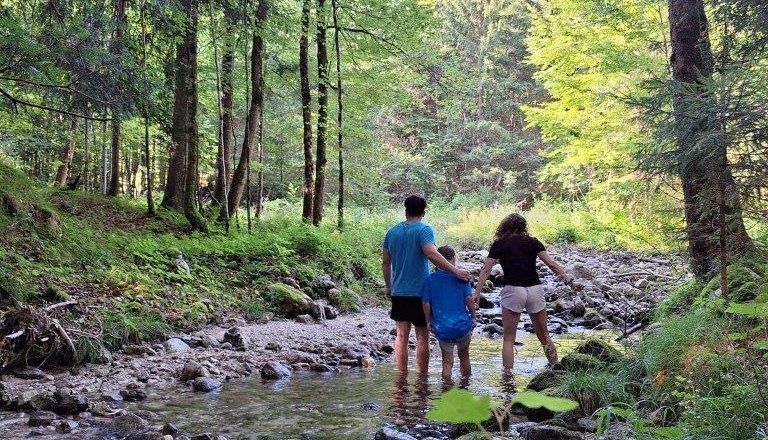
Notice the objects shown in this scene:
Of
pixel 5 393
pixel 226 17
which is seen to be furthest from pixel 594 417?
pixel 226 17

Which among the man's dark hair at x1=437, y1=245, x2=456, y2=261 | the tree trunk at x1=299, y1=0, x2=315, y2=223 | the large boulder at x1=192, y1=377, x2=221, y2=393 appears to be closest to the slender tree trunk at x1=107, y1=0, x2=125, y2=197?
the large boulder at x1=192, y1=377, x2=221, y2=393

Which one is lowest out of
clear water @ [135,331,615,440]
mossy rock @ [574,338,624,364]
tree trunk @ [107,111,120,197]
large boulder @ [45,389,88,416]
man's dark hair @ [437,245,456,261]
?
clear water @ [135,331,615,440]

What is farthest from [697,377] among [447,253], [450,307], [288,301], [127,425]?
[288,301]

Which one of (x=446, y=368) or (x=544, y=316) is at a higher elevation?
(x=544, y=316)

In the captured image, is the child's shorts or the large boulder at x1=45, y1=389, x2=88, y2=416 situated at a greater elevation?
the child's shorts

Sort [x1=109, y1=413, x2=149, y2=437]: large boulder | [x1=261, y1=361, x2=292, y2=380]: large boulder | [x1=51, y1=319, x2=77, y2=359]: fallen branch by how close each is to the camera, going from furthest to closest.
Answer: [x1=261, y1=361, x2=292, y2=380]: large boulder, [x1=51, y1=319, x2=77, y2=359]: fallen branch, [x1=109, y1=413, x2=149, y2=437]: large boulder

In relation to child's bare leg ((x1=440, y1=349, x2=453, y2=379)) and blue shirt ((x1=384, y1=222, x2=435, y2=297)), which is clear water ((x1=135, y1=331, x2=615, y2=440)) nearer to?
child's bare leg ((x1=440, y1=349, x2=453, y2=379))

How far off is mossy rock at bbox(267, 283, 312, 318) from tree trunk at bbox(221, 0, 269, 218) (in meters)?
4.10

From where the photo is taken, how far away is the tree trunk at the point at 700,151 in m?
5.62

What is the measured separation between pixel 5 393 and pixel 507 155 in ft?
126

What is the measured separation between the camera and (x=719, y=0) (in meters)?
7.09

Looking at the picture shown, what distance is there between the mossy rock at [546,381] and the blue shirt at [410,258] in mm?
1523

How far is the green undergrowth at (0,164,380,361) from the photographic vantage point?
273 inches

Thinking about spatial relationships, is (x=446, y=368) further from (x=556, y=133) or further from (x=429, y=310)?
(x=556, y=133)
